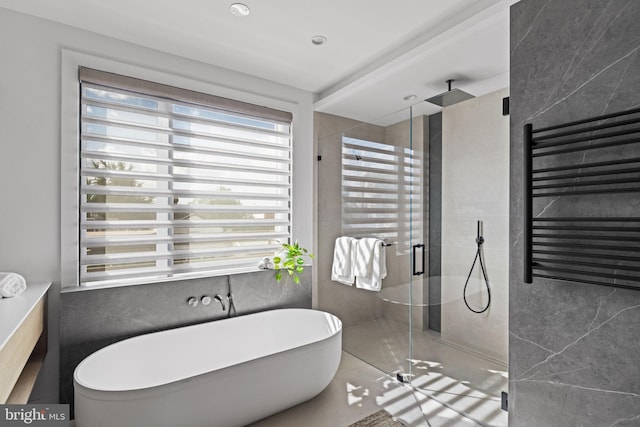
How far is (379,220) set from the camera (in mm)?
2775

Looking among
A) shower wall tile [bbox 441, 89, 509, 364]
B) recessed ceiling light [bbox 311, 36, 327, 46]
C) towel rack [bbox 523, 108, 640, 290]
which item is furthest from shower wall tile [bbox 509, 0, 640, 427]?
recessed ceiling light [bbox 311, 36, 327, 46]

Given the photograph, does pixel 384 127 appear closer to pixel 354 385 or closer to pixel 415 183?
pixel 415 183

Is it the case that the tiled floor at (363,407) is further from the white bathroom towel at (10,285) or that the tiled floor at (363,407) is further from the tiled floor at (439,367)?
the white bathroom towel at (10,285)

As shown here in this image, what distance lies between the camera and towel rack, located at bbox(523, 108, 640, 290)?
1.34 metres

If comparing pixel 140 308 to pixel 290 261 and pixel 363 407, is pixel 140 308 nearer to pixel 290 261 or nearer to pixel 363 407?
pixel 290 261

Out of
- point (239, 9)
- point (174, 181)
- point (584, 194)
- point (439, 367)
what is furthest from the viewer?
point (174, 181)

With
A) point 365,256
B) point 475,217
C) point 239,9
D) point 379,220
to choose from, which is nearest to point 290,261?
point 365,256

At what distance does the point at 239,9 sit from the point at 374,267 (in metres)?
2.14

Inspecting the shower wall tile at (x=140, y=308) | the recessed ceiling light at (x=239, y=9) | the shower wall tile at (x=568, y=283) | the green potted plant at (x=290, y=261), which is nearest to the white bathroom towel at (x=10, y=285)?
the shower wall tile at (x=140, y=308)

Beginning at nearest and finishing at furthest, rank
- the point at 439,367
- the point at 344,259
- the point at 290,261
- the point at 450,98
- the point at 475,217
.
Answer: the point at 475,217 < the point at 450,98 < the point at 439,367 < the point at 290,261 < the point at 344,259

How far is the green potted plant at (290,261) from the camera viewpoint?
9.89ft

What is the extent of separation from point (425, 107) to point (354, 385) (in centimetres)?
218

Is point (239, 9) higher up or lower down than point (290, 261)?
higher up

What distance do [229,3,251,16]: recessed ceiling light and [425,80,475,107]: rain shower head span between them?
1340 millimetres
